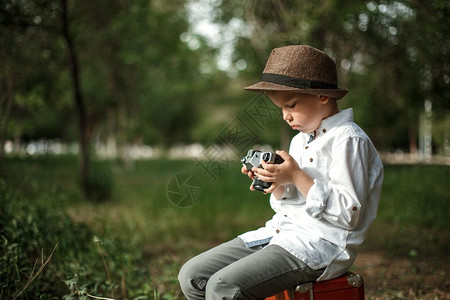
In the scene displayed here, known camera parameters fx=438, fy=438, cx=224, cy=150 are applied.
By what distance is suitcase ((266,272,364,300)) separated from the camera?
76.1 inches

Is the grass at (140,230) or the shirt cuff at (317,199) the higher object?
the shirt cuff at (317,199)

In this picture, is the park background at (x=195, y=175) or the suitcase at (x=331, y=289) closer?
the suitcase at (x=331, y=289)

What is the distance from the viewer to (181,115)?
40719 millimetres

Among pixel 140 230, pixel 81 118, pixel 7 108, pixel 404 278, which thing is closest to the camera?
pixel 404 278

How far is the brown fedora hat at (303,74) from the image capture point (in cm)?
200

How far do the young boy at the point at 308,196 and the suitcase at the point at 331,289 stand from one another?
1.1 inches

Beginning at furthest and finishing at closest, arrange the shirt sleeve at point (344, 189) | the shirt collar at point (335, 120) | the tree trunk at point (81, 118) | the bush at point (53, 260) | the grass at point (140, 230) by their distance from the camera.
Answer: the tree trunk at point (81, 118)
the grass at point (140, 230)
the bush at point (53, 260)
the shirt collar at point (335, 120)
the shirt sleeve at point (344, 189)

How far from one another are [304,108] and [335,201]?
0.48m

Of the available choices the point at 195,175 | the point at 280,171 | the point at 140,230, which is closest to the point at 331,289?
the point at 280,171

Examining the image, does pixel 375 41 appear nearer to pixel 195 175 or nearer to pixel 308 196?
pixel 195 175

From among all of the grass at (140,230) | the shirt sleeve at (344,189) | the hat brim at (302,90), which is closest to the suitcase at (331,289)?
the shirt sleeve at (344,189)

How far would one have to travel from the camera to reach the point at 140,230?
231 inches

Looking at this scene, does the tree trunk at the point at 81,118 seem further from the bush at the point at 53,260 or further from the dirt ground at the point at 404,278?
the dirt ground at the point at 404,278

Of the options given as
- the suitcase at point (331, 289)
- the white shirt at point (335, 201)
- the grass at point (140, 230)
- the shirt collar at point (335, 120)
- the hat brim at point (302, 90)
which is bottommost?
the grass at point (140, 230)
